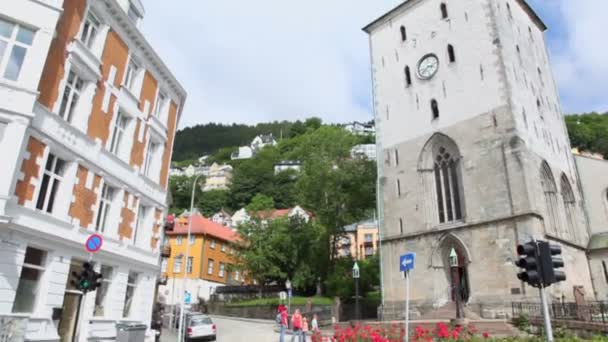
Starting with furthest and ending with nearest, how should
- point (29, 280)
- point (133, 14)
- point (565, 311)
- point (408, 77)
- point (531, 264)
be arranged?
point (408, 77), point (133, 14), point (565, 311), point (29, 280), point (531, 264)

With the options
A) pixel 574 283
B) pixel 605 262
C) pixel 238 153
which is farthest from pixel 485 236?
pixel 238 153

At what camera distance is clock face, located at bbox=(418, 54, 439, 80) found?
1166 inches

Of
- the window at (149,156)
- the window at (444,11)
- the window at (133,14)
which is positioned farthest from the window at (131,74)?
the window at (444,11)

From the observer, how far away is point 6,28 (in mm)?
12195

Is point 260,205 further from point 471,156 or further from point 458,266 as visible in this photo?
point 471,156

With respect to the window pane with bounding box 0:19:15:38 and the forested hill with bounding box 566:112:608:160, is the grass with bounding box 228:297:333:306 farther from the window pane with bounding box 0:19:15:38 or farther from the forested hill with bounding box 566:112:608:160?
the forested hill with bounding box 566:112:608:160

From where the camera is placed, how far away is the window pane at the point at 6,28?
12.1 metres

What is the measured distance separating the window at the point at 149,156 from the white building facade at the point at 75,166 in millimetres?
68

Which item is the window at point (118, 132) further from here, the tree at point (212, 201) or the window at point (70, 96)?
the tree at point (212, 201)

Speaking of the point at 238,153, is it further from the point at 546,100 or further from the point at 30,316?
the point at 30,316

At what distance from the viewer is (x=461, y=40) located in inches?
1127

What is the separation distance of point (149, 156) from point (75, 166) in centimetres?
596

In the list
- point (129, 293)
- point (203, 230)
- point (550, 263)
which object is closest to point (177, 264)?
point (203, 230)

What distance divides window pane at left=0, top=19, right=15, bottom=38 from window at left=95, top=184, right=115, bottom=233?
613 centimetres
